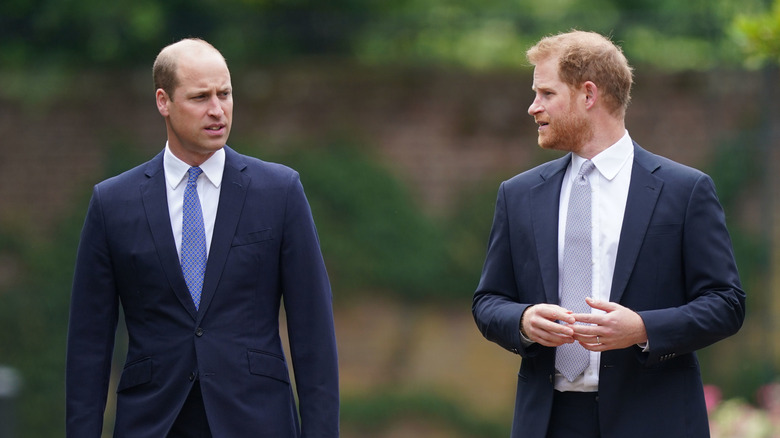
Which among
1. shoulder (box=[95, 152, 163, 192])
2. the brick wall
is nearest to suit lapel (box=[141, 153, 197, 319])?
shoulder (box=[95, 152, 163, 192])

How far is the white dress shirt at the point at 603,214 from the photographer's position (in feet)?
12.2

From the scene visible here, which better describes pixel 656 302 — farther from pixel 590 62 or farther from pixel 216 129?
pixel 216 129

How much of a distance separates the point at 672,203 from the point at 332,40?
6.74 metres

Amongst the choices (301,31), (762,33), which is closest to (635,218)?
(762,33)

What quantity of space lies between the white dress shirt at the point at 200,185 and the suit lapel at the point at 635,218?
50.9 inches

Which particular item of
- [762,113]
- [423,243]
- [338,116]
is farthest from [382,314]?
[762,113]

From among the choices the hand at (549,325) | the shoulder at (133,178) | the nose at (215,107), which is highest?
the nose at (215,107)

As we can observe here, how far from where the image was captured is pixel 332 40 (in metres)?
10.2

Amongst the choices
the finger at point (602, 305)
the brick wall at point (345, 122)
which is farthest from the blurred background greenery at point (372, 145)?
the finger at point (602, 305)

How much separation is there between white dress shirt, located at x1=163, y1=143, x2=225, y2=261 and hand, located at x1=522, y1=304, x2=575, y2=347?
108 centimetres

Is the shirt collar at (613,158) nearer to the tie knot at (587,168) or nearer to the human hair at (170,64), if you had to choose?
the tie knot at (587,168)

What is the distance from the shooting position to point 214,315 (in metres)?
3.82

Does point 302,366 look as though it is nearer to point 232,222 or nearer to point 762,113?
point 232,222

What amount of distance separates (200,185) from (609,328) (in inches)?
55.9
